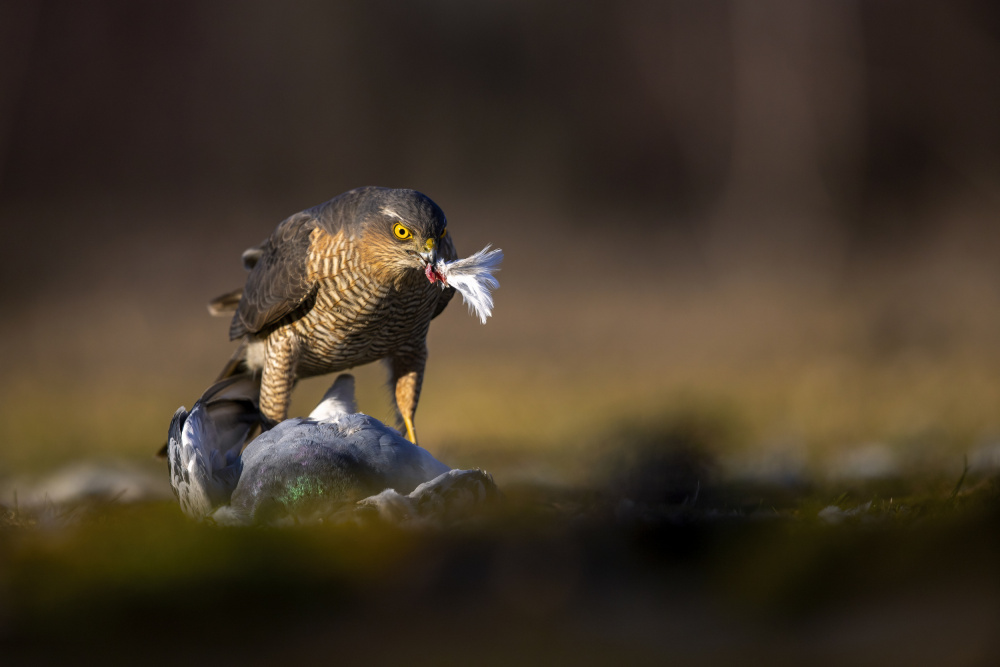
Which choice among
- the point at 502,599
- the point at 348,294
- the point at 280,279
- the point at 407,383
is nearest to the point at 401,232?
the point at 348,294

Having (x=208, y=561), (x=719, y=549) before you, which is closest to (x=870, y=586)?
(x=719, y=549)

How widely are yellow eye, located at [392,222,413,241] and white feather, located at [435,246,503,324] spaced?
176 millimetres

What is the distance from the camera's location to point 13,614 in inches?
22.8

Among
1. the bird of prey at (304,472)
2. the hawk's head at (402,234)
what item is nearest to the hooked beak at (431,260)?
the hawk's head at (402,234)

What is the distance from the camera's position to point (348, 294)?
2.32 metres

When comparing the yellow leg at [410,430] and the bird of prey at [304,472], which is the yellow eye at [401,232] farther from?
the yellow leg at [410,430]

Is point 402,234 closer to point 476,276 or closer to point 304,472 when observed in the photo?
point 476,276

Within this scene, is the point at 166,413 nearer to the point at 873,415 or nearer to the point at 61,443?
the point at 61,443

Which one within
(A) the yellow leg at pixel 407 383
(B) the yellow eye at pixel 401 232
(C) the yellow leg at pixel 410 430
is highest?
(B) the yellow eye at pixel 401 232

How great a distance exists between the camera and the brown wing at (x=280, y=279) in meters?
2.43

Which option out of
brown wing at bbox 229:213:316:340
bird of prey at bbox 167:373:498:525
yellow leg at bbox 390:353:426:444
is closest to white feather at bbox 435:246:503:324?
bird of prey at bbox 167:373:498:525

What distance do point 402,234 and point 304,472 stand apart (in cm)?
91

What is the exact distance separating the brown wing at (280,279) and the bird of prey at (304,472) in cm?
77

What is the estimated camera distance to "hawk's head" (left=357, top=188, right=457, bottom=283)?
211 cm
